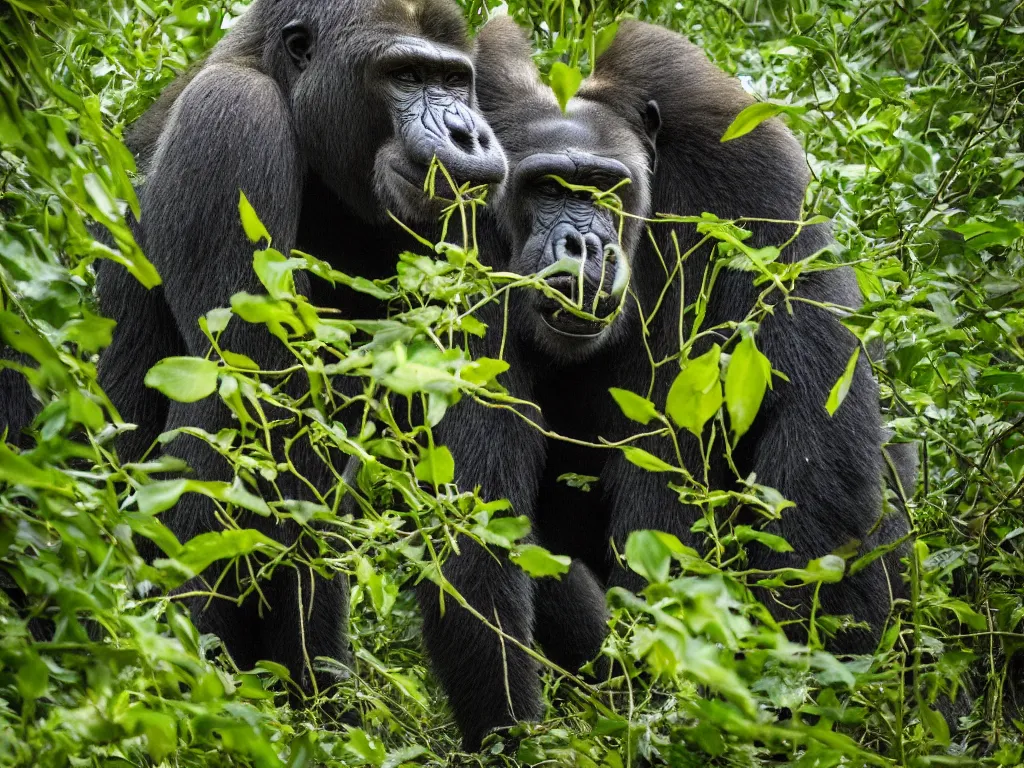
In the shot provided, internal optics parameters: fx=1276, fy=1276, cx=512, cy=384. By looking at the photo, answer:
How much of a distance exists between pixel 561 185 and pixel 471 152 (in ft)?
1.36

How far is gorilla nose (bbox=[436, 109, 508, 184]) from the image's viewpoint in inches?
144

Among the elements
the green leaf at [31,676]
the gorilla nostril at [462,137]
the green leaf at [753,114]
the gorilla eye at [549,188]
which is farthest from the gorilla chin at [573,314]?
the green leaf at [31,676]

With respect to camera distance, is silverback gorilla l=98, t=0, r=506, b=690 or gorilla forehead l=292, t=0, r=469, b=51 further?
gorilla forehead l=292, t=0, r=469, b=51

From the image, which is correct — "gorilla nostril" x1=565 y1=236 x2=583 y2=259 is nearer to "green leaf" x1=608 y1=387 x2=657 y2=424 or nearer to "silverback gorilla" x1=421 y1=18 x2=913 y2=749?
"silverback gorilla" x1=421 y1=18 x2=913 y2=749

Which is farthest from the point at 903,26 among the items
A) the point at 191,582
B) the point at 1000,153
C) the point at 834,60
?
the point at 191,582

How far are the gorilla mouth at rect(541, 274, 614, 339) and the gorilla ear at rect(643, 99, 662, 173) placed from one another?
72cm

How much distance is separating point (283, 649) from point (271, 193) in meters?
1.40

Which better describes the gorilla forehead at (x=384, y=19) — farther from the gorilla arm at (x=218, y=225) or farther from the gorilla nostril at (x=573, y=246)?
the gorilla nostril at (x=573, y=246)

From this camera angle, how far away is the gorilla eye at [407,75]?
3906 millimetres

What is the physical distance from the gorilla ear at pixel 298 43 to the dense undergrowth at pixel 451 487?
497mm

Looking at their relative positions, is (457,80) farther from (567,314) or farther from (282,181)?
(567,314)

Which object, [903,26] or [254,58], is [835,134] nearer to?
[903,26]

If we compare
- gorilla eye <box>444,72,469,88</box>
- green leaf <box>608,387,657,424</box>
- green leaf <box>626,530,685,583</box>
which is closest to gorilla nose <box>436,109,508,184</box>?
gorilla eye <box>444,72,469,88</box>

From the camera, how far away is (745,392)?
6.14 feet
